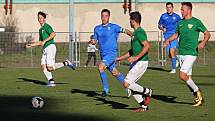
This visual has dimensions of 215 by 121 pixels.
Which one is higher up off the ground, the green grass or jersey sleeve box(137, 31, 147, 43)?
jersey sleeve box(137, 31, 147, 43)

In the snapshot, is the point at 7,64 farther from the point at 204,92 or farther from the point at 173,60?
the point at 204,92

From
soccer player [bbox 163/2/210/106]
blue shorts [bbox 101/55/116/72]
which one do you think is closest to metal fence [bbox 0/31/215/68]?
blue shorts [bbox 101/55/116/72]

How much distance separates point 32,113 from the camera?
12.6 m

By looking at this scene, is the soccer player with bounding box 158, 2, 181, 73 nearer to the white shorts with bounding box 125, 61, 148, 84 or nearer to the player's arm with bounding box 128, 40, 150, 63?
the white shorts with bounding box 125, 61, 148, 84

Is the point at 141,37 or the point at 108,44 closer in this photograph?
the point at 141,37

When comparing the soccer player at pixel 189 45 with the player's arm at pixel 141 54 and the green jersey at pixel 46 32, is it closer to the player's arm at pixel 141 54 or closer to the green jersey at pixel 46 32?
the player's arm at pixel 141 54

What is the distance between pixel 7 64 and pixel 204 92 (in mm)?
17294

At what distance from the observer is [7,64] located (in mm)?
32250

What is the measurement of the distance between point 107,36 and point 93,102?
1.92 m

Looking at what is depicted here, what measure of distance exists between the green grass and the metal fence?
10.8 meters

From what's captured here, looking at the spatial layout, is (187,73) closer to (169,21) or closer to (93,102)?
(93,102)

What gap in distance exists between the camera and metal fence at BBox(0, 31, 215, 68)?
32.3m

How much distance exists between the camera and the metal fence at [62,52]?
1272 inches

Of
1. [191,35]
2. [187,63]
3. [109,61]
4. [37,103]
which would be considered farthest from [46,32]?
[187,63]
